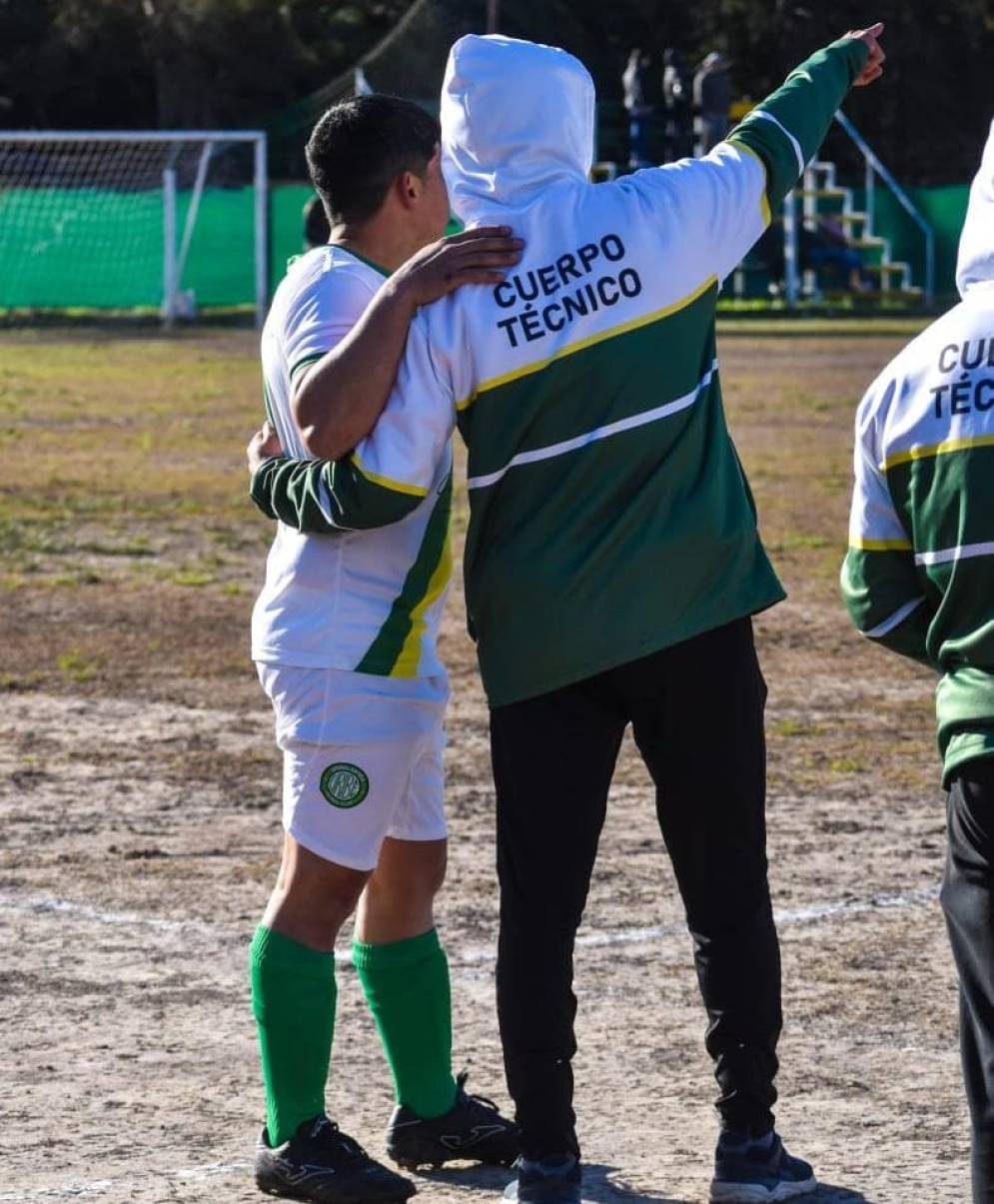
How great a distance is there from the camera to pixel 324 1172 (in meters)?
4.23

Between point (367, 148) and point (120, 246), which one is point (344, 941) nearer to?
point (367, 148)

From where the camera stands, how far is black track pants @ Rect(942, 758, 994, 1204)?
11.2 ft

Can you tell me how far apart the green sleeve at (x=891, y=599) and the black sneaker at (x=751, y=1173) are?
1035 millimetres

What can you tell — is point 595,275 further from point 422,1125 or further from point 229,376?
point 229,376

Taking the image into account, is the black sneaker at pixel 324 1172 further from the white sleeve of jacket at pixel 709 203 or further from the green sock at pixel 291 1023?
the white sleeve of jacket at pixel 709 203

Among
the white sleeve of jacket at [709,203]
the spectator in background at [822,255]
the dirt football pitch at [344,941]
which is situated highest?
the white sleeve of jacket at [709,203]

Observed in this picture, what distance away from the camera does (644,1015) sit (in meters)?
5.45

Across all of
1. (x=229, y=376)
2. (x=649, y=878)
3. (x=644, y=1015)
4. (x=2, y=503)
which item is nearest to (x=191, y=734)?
(x=649, y=878)

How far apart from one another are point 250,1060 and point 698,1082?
100 centimetres

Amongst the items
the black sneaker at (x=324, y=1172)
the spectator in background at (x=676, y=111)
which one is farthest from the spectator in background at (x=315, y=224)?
the black sneaker at (x=324, y=1172)

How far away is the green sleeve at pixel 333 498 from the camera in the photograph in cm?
397

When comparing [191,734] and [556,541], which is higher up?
[556,541]

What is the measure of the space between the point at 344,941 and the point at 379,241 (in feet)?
8.00

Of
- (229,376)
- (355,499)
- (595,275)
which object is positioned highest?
(595,275)
